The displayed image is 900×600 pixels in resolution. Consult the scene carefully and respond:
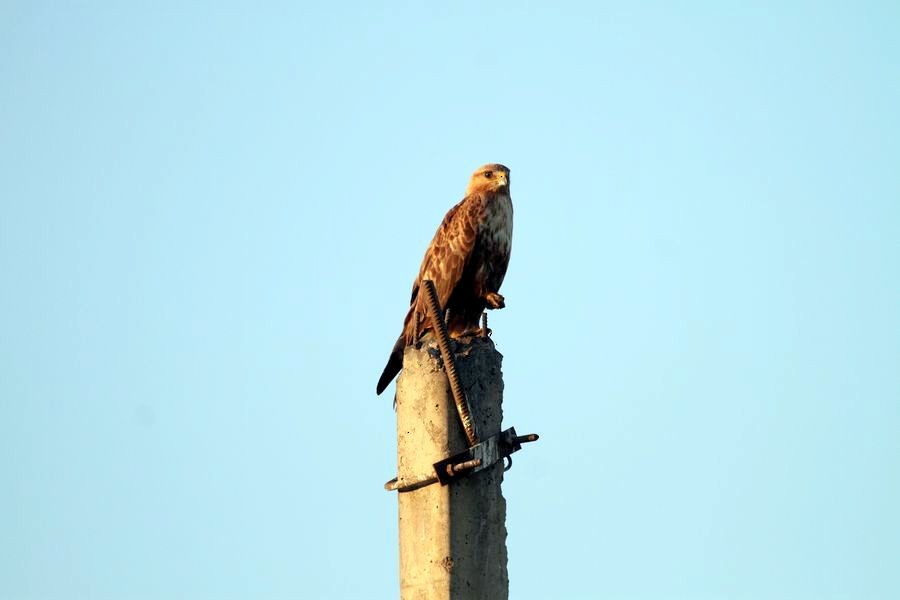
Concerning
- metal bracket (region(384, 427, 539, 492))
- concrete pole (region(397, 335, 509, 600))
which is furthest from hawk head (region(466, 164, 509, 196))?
metal bracket (region(384, 427, 539, 492))

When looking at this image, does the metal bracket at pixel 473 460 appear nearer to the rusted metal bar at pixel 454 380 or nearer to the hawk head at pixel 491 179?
the rusted metal bar at pixel 454 380

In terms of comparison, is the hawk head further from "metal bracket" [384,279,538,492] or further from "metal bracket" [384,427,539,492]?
"metal bracket" [384,427,539,492]

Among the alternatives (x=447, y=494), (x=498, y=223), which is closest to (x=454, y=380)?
(x=447, y=494)

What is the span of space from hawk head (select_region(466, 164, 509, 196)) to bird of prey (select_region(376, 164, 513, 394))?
35 millimetres

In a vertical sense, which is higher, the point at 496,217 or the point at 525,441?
the point at 496,217

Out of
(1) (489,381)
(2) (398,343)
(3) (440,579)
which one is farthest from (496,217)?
(3) (440,579)

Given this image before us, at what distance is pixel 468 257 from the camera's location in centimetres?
1029

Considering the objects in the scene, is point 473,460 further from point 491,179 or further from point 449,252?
point 491,179

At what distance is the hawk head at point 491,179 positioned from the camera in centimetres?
1109

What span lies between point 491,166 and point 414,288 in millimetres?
1588

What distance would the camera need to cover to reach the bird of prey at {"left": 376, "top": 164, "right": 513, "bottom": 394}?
10023mm

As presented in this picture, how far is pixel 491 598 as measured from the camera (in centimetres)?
618

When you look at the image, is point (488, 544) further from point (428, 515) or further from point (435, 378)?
point (435, 378)

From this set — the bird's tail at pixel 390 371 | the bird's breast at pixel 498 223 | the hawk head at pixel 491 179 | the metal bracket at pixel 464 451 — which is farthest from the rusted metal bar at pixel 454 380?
the hawk head at pixel 491 179
